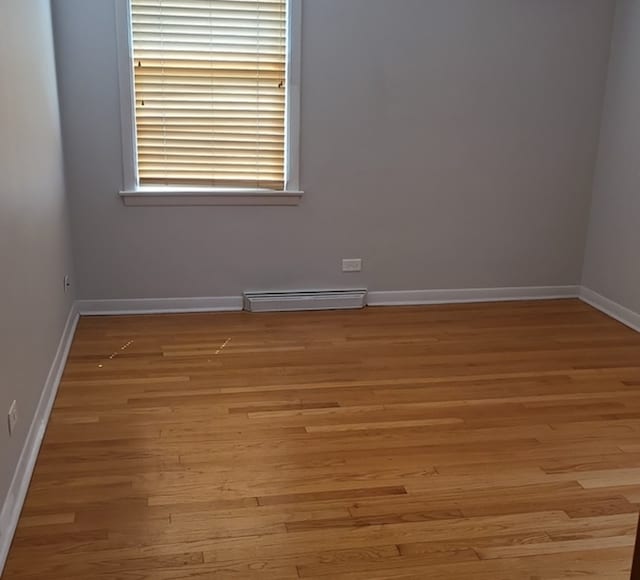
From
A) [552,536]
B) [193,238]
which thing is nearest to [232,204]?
[193,238]

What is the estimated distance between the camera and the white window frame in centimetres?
410

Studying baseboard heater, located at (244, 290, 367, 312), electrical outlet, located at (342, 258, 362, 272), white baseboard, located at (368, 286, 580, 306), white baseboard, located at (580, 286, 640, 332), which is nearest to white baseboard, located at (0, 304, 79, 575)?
baseboard heater, located at (244, 290, 367, 312)

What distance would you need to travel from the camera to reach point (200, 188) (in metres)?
4.44

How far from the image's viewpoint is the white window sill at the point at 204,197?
433cm

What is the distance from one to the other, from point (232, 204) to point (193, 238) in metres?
0.34

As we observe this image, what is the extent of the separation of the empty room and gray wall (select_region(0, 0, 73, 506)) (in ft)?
0.07

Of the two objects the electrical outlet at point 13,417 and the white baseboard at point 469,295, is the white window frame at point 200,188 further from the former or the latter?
the electrical outlet at point 13,417

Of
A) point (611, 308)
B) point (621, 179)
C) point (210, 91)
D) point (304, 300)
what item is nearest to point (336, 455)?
point (304, 300)

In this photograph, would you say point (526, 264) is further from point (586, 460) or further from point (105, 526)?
point (105, 526)

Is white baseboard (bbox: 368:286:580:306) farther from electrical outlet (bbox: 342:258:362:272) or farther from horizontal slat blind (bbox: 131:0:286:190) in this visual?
horizontal slat blind (bbox: 131:0:286:190)

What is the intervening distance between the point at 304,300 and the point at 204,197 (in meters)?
0.96

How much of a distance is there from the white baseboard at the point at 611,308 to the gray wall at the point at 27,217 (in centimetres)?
356

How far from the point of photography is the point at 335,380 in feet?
11.6

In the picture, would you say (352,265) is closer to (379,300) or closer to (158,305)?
(379,300)
